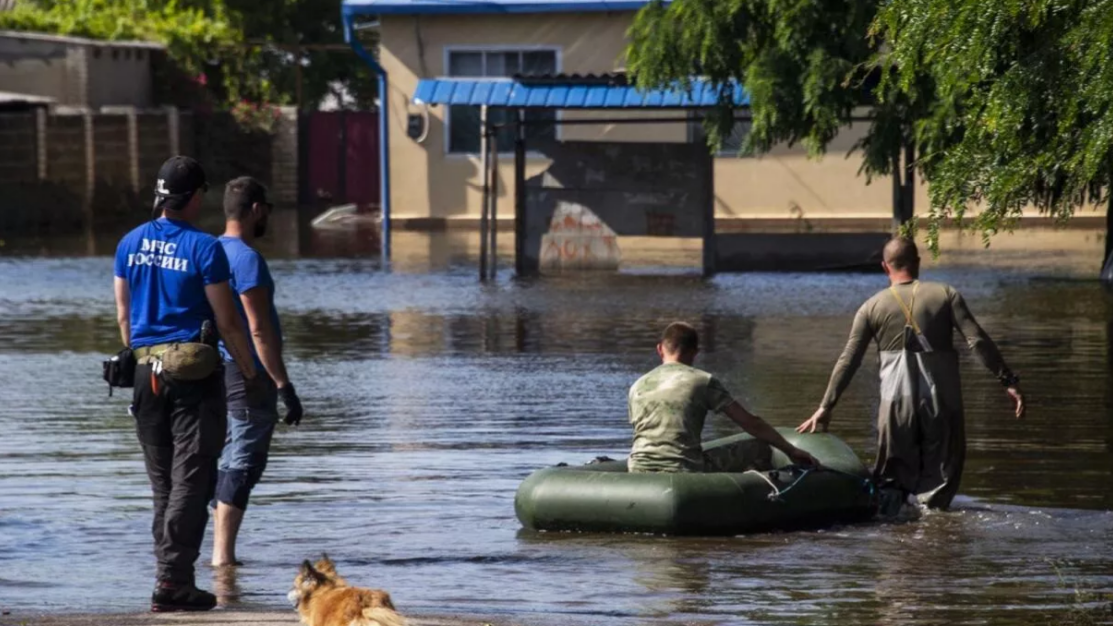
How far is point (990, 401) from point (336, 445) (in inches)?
181

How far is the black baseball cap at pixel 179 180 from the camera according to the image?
7688 millimetres

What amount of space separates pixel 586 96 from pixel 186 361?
16.4 metres

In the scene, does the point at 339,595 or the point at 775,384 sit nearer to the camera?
the point at 339,595

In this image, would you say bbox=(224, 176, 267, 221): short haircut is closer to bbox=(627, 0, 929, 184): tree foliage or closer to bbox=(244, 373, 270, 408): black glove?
bbox=(244, 373, 270, 408): black glove

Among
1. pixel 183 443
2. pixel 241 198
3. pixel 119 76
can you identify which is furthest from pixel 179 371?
pixel 119 76

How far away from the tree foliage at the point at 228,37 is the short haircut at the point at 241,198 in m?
30.8

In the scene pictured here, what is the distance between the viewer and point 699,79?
2142 centimetres

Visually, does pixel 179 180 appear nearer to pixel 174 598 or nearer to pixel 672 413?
pixel 174 598

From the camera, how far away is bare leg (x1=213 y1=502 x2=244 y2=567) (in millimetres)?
8539

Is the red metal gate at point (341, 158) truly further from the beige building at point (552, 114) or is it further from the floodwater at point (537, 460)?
the floodwater at point (537, 460)

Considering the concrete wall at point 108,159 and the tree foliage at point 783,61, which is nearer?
the tree foliage at point 783,61

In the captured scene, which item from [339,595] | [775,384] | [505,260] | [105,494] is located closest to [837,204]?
[505,260]

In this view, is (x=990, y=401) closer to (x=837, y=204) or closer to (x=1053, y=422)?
(x=1053, y=422)

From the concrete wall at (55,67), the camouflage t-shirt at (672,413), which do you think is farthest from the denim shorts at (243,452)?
the concrete wall at (55,67)
